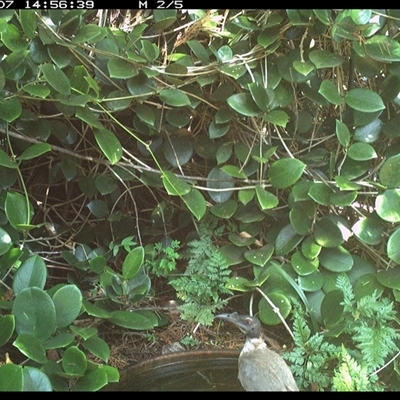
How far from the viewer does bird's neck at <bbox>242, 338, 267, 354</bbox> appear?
1.27 metres

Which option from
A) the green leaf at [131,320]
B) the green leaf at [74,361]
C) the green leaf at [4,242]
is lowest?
the green leaf at [131,320]

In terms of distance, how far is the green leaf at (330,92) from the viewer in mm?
1321

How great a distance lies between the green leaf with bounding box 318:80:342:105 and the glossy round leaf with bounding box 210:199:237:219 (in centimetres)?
39

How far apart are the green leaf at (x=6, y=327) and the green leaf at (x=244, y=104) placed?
744 mm

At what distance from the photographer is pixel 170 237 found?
5.50ft

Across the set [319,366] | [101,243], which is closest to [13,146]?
[101,243]

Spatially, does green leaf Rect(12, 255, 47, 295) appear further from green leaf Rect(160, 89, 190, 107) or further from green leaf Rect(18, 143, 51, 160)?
green leaf Rect(160, 89, 190, 107)

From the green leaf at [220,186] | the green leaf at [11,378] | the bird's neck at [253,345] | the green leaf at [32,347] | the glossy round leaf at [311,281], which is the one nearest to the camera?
the green leaf at [11,378]

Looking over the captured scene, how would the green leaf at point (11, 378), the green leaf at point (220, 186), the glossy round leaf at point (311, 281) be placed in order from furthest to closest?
the green leaf at point (220, 186) → the glossy round leaf at point (311, 281) → the green leaf at point (11, 378)

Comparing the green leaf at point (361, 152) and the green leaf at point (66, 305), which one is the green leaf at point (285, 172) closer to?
the green leaf at point (361, 152)

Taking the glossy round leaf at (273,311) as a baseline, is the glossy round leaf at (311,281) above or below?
above

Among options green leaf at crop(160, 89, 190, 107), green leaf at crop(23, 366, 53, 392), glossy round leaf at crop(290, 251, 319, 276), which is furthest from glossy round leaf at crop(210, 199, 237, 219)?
green leaf at crop(23, 366, 53, 392)

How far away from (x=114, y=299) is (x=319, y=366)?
1.75 feet

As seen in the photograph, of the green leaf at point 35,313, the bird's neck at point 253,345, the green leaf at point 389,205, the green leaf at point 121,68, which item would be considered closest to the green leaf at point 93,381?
the green leaf at point 35,313
